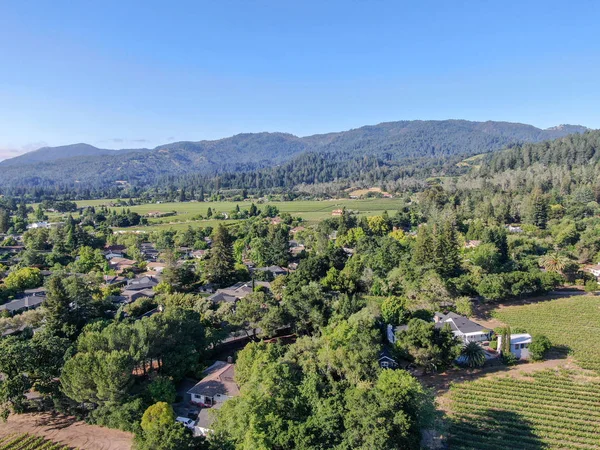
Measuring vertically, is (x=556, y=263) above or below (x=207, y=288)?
above

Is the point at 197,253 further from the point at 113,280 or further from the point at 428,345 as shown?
the point at 428,345

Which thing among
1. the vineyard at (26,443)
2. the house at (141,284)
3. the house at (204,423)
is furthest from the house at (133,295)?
the house at (204,423)

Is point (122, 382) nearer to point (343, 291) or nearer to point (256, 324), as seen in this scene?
point (256, 324)

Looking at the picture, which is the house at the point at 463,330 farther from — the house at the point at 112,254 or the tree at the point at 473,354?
the house at the point at 112,254

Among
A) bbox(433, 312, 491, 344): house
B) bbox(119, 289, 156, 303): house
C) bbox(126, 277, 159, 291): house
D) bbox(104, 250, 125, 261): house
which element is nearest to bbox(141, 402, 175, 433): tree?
bbox(433, 312, 491, 344): house

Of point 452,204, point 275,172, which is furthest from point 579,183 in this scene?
point 275,172

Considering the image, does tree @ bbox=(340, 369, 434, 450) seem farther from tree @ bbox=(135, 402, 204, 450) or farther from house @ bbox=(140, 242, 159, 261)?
house @ bbox=(140, 242, 159, 261)

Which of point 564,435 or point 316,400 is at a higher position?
point 316,400

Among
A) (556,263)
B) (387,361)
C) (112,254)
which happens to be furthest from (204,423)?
(112,254)
